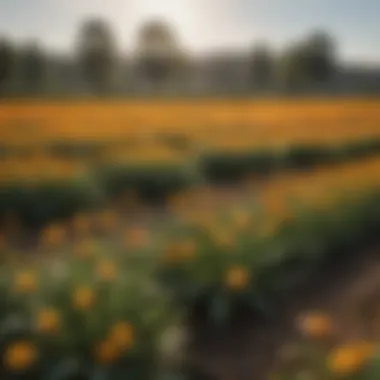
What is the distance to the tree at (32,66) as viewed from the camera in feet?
4.92

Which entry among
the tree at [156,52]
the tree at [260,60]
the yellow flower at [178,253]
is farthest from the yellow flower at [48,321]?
the tree at [260,60]

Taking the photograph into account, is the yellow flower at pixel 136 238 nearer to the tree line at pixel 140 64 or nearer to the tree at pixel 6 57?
the tree line at pixel 140 64

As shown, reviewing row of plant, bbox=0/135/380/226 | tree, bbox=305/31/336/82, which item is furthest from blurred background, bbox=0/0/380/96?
row of plant, bbox=0/135/380/226

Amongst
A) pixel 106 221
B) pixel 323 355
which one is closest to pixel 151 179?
pixel 106 221

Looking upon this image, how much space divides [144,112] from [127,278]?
339mm

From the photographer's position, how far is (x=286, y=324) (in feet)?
4.58

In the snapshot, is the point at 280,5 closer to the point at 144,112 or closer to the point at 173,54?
the point at 173,54

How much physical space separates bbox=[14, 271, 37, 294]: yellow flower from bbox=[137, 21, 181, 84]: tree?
448mm

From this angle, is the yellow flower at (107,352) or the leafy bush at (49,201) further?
the leafy bush at (49,201)

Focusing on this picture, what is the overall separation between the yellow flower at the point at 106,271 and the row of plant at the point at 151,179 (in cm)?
13

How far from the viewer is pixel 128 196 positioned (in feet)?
4.96

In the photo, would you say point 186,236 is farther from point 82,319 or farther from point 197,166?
point 82,319

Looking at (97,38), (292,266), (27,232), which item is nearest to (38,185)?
(27,232)

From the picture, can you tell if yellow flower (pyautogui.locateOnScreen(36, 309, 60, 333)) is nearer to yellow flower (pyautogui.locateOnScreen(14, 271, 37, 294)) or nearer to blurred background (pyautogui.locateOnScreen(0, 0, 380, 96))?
A: yellow flower (pyautogui.locateOnScreen(14, 271, 37, 294))
